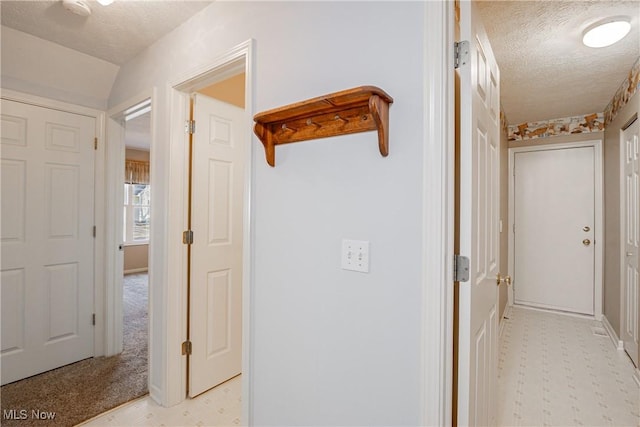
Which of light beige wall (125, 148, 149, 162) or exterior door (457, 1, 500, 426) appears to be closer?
exterior door (457, 1, 500, 426)

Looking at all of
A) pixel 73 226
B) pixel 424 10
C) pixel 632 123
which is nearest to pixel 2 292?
pixel 73 226

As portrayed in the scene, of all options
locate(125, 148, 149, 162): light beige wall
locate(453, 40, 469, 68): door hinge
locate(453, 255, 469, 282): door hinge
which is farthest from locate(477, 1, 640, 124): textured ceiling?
locate(125, 148, 149, 162): light beige wall

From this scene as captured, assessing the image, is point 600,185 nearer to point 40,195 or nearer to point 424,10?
point 424,10

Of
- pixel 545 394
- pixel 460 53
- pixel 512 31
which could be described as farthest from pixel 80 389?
pixel 512 31

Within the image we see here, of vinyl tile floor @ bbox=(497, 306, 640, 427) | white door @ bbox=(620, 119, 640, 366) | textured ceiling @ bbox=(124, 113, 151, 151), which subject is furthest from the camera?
textured ceiling @ bbox=(124, 113, 151, 151)

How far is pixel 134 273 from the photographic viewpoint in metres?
5.87

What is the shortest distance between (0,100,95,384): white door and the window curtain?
3.56m

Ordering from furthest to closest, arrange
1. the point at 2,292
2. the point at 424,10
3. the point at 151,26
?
the point at 2,292 → the point at 151,26 → the point at 424,10

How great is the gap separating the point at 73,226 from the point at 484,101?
294 cm

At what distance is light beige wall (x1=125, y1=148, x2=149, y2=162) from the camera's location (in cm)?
591

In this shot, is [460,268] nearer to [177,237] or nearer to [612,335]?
[177,237]

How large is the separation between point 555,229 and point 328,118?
158 inches

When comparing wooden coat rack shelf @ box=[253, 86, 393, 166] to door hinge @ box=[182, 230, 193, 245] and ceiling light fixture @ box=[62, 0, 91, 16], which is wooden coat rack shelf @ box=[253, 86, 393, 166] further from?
ceiling light fixture @ box=[62, 0, 91, 16]

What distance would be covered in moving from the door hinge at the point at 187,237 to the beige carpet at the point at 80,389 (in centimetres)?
107
